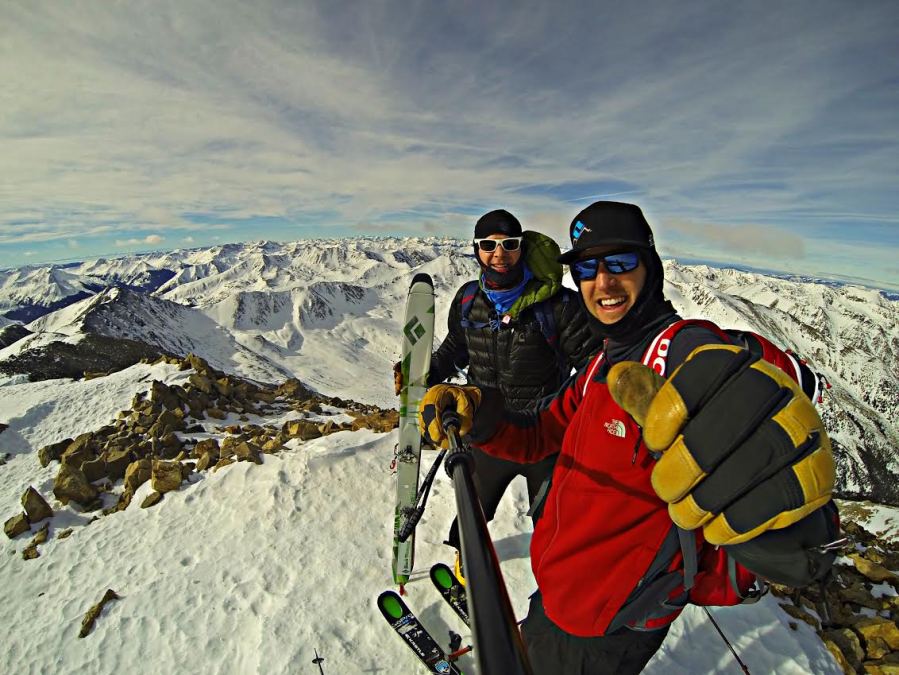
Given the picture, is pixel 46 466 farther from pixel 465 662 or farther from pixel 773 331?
pixel 773 331

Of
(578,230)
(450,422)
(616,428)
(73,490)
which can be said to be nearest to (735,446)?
(616,428)

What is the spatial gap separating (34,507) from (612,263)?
1546 cm

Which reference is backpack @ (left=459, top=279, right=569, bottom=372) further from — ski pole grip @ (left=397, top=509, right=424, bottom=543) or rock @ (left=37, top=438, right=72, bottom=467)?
rock @ (left=37, top=438, right=72, bottom=467)

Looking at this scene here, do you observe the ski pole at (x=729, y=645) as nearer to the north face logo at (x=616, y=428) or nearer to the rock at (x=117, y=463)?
the north face logo at (x=616, y=428)

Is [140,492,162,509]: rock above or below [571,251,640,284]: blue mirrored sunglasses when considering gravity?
below

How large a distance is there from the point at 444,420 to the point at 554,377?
113 inches

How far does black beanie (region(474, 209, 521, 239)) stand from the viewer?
5680mm

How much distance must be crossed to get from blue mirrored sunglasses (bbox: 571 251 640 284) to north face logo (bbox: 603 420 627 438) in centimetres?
116

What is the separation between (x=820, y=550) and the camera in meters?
1.74

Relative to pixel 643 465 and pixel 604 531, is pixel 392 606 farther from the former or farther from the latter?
pixel 643 465

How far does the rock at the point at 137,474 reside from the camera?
36.2ft

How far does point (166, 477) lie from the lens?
10430mm

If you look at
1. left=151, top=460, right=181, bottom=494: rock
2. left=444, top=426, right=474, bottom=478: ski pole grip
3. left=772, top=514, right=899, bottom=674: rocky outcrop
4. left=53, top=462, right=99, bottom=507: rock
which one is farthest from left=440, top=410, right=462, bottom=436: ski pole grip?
left=53, top=462, right=99, bottom=507: rock

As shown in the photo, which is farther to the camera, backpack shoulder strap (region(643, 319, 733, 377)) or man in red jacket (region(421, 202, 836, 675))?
backpack shoulder strap (region(643, 319, 733, 377))
